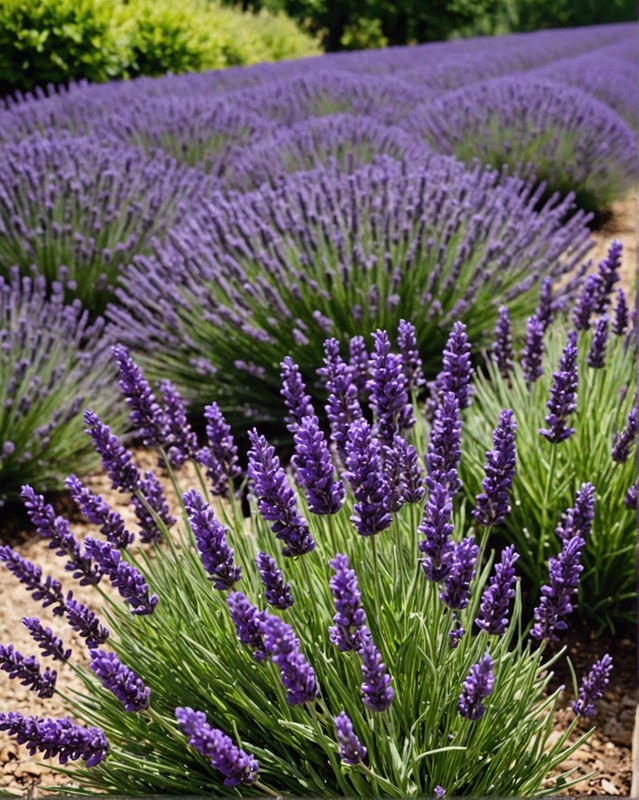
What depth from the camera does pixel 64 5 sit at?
7680mm

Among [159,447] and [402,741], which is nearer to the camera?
[402,741]

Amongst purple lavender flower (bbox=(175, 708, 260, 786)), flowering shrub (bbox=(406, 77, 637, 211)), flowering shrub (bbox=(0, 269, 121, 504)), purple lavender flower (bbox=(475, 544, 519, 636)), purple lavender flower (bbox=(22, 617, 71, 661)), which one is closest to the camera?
purple lavender flower (bbox=(175, 708, 260, 786))

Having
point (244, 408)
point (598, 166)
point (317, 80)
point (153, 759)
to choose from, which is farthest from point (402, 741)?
point (317, 80)

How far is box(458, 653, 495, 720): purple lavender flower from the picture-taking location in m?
1.22

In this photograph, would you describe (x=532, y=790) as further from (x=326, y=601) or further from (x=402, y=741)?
(x=326, y=601)

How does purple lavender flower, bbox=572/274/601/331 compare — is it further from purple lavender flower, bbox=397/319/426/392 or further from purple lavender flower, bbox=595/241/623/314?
purple lavender flower, bbox=397/319/426/392

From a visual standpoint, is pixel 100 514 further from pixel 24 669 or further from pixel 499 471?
pixel 499 471

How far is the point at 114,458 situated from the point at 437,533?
0.62 metres

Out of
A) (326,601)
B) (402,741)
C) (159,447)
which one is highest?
(159,447)

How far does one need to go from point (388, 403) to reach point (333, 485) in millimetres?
244

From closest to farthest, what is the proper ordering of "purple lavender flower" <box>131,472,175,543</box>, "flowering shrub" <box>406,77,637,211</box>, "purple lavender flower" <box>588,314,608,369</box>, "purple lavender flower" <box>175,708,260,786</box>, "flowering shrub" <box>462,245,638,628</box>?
"purple lavender flower" <box>175,708,260,786</box>
"purple lavender flower" <box>131,472,175,543</box>
"purple lavender flower" <box>588,314,608,369</box>
"flowering shrub" <box>462,245,638,628</box>
"flowering shrub" <box>406,77,637,211</box>

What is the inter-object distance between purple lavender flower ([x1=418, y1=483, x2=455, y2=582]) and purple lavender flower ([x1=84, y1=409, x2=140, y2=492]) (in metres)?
0.58

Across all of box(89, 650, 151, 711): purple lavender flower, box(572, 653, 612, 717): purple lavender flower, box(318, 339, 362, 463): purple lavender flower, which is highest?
box(318, 339, 362, 463): purple lavender flower

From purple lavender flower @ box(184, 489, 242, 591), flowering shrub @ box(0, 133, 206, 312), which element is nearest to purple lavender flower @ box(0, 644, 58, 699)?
purple lavender flower @ box(184, 489, 242, 591)
